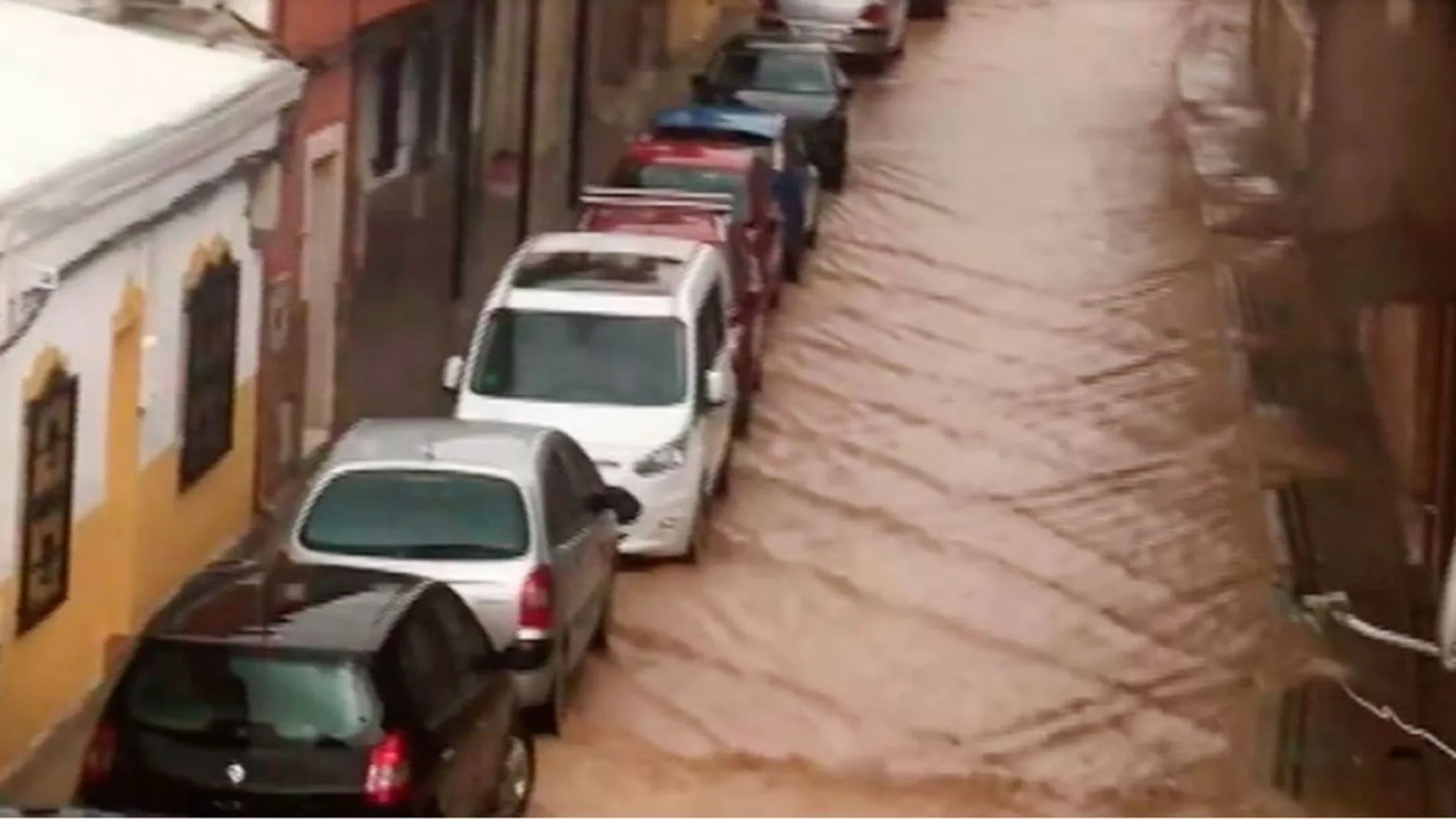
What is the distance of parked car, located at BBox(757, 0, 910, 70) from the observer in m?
42.7

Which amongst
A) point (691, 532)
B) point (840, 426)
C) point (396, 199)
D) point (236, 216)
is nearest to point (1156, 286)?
point (840, 426)

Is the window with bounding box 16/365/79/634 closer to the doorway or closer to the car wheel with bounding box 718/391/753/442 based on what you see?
the doorway

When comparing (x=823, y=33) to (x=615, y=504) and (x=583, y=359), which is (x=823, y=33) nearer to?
(x=583, y=359)

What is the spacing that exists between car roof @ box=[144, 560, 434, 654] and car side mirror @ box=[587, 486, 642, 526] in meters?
3.85

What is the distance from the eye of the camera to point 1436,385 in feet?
69.2

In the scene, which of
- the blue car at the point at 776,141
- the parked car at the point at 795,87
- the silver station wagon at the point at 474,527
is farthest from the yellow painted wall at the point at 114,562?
the parked car at the point at 795,87

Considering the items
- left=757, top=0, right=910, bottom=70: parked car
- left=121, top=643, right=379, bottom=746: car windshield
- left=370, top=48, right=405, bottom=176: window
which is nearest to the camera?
left=121, top=643, right=379, bottom=746: car windshield

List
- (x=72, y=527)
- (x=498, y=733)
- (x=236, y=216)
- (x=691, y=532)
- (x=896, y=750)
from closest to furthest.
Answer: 1. (x=498, y=733)
2. (x=72, y=527)
3. (x=896, y=750)
4. (x=236, y=216)
5. (x=691, y=532)

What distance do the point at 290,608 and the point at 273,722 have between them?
0.73m

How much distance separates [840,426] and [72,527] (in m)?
10.3

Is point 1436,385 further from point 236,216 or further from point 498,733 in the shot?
point 498,733

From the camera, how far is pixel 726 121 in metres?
29.6

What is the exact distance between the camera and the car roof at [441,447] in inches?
628

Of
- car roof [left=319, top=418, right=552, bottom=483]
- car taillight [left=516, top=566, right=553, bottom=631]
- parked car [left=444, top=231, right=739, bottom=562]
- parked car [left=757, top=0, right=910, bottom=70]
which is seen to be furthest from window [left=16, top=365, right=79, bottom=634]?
parked car [left=757, top=0, right=910, bottom=70]
